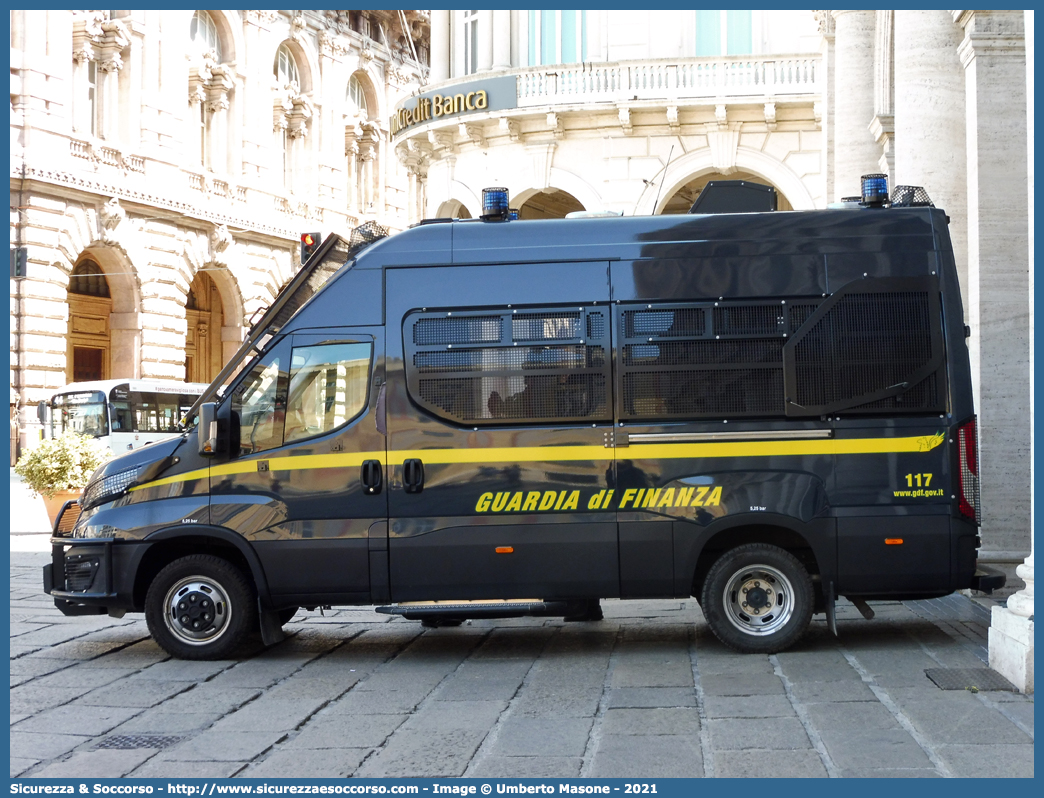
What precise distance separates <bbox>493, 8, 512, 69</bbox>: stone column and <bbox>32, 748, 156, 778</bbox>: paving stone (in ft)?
68.0

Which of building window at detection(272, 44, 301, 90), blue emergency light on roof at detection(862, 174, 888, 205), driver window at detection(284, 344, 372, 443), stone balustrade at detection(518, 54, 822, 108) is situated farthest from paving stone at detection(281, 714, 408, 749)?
building window at detection(272, 44, 301, 90)

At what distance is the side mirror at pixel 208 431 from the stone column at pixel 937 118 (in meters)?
6.75

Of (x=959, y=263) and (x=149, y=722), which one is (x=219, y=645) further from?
(x=959, y=263)

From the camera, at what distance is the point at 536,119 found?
2436cm

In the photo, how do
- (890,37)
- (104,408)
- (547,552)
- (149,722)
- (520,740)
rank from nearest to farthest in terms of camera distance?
1. (520,740)
2. (149,722)
3. (547,552)
4. (890,37)
5. (104,408)

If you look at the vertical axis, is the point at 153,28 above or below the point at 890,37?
above

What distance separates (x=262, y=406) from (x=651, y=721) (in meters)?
3.46

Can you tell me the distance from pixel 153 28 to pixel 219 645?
33.4 meters

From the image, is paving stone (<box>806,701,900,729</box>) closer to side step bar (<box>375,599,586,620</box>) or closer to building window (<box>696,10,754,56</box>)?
side step bar (<box>375,599,586,620</box>)

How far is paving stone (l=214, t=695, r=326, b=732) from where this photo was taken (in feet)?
21.2

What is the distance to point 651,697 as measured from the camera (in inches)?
275

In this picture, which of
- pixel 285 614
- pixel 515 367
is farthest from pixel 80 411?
pixel 515 367

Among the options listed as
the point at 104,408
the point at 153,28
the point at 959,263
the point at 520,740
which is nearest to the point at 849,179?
the point at 959,263

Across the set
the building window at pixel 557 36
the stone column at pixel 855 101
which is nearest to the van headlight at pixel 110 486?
the stone column at pixel 855 101
